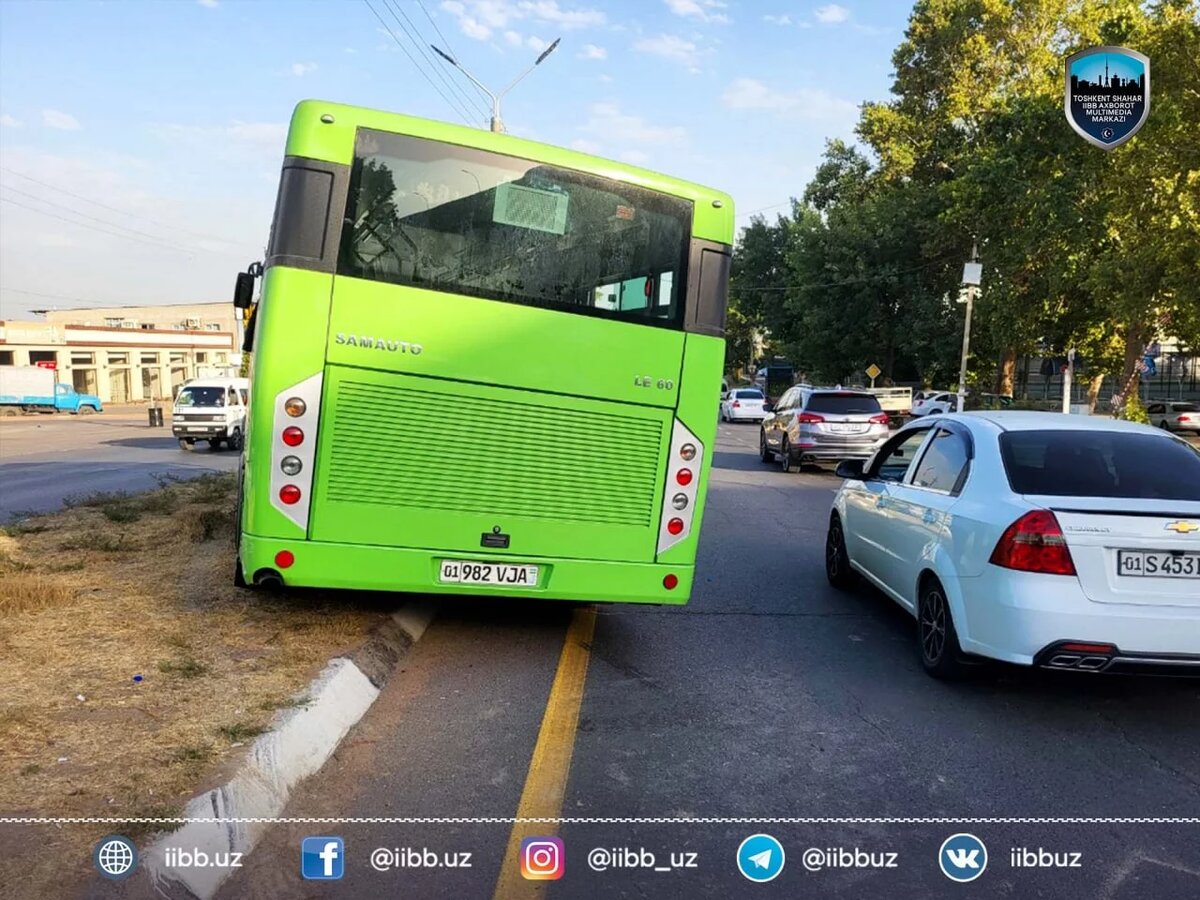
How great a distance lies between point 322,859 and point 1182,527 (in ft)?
13.4

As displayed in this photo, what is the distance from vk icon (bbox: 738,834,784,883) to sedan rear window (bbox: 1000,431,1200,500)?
2.53m

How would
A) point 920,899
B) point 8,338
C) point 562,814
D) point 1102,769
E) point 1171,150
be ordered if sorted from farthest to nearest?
point 8,338
point 1171,150
point 1102,769
point 562,814
point 920,899

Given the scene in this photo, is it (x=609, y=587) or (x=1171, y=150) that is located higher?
(x=1171, y=150)

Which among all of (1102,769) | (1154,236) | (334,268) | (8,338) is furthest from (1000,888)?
(8,338)

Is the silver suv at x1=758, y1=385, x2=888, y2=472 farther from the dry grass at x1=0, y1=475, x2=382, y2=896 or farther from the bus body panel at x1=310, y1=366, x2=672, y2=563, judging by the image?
the bus body panel at x1=310, y1=366, x2=672, y2=563

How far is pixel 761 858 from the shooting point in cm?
338

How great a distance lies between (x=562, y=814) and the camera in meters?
3.69

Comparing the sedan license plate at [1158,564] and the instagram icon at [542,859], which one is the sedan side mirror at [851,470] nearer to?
the sedan license plate at [1158,564]

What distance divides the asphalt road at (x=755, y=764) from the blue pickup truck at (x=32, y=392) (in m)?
55.8

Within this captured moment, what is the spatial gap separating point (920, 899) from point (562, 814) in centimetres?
133

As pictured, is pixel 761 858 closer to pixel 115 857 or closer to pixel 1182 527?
pixel 115 857

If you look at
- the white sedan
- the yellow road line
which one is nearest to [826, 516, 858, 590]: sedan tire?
the white sedan

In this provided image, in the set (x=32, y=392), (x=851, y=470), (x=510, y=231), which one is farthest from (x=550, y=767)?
(x=32, y=392)

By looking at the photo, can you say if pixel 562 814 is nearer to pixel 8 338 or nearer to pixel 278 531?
pixel 278 531
